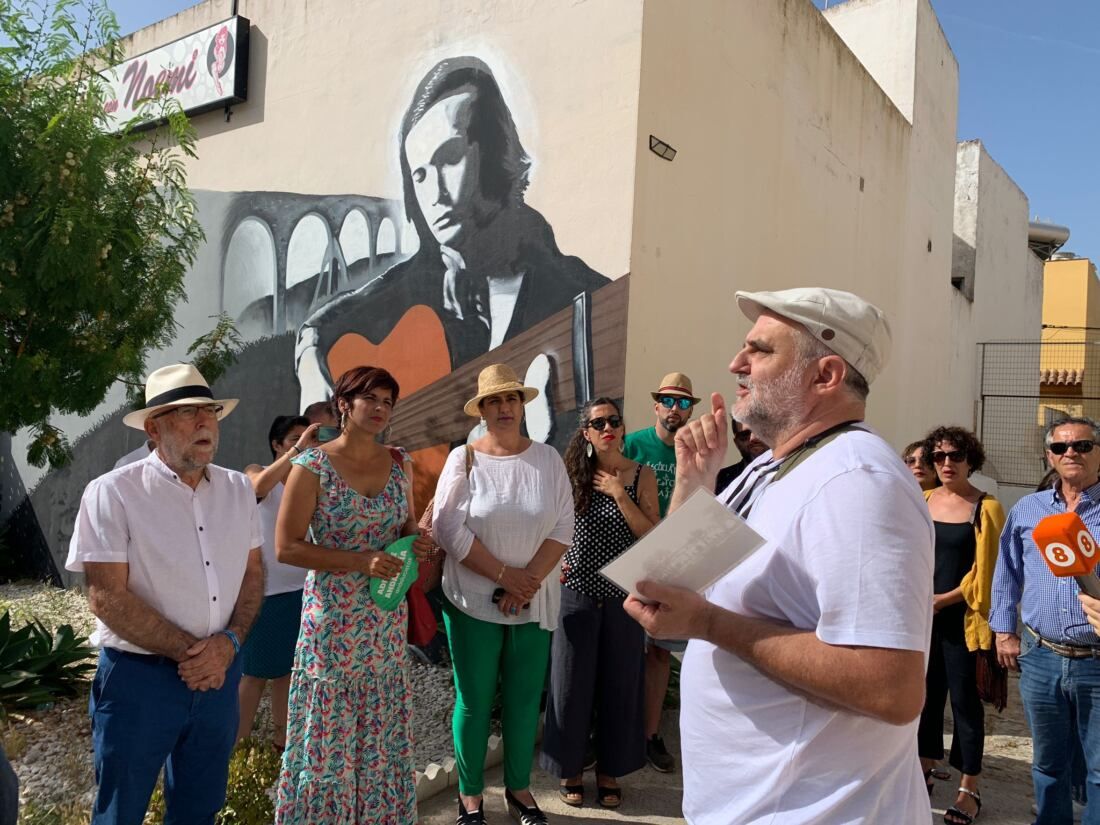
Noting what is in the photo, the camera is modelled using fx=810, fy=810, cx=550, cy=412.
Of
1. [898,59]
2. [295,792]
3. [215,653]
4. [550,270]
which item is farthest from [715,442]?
[898,59]

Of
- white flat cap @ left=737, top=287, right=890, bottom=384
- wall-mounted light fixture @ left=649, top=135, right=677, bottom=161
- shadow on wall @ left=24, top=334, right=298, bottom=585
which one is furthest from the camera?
shadow on wall @ left=24, top=334, right=298, bottom=585

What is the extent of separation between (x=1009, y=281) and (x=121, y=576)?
17.6m

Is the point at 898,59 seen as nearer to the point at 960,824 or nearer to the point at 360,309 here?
the point at 360,309

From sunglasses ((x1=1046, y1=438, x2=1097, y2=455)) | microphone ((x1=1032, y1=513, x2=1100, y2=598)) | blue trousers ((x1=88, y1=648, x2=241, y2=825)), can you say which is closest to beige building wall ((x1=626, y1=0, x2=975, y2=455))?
sunglasses ((x1=1046, y1=438, x2=1097, y2=455))

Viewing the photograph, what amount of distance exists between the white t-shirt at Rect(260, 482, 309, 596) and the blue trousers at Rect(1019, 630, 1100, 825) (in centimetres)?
361

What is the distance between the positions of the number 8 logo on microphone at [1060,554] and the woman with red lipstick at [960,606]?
1.47 m

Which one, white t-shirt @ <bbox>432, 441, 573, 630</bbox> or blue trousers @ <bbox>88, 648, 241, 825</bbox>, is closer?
blue trousers @ <bbox>88, 648, 241, 825</bbox>

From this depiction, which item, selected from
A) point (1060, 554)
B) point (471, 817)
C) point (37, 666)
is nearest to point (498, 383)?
point (471, 817)

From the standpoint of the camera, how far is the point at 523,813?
375 cm

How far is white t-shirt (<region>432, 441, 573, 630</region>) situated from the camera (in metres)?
3.83

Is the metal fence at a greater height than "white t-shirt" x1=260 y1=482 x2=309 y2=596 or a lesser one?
greater

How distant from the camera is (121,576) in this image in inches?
107

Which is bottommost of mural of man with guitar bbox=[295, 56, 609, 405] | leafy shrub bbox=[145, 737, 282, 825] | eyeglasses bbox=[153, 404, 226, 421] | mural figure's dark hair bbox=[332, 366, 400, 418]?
leafy shrub bbox=[145, 737, 282, 825]

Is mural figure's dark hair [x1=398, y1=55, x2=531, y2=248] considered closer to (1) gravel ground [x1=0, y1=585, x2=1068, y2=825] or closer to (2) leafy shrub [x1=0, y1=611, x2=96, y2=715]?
(1) gravel ground [x1=0, y1=585, x2=1068, y2=825]
